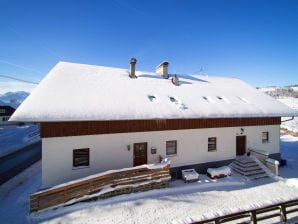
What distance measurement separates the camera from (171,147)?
1125 centimetres

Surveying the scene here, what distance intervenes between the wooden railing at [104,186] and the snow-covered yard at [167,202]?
315mm

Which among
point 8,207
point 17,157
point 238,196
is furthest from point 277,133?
point 17,157

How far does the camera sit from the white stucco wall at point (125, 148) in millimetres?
8727

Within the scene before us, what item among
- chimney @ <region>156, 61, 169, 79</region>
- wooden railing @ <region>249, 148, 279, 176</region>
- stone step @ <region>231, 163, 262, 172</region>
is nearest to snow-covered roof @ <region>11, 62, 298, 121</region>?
chimney @ <region>156, 61, 169, 79</region>

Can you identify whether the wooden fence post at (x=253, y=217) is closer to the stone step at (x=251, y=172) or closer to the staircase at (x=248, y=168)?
the staircase at (x=248, y=168)

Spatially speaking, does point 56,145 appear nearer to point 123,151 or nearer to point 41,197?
point 41,197

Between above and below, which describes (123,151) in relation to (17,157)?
above

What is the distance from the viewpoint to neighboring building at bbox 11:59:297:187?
8.75 meters

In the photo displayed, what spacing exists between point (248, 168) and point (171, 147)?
19.3 ft

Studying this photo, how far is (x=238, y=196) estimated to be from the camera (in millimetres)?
8969

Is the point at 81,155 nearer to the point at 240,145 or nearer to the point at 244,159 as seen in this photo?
the point at 244,159

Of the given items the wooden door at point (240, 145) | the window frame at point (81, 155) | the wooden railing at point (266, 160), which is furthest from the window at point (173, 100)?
the wooden railing at point (266, 160)

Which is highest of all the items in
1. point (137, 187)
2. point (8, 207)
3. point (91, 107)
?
point (91, 107)

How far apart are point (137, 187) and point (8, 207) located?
6.53m
